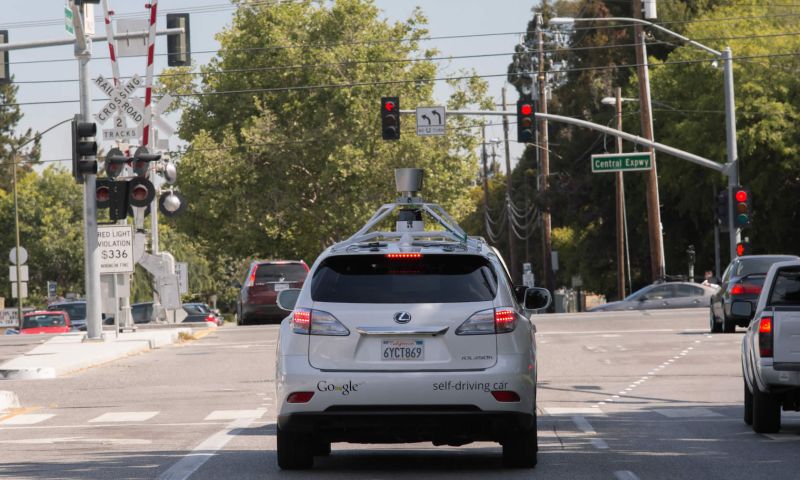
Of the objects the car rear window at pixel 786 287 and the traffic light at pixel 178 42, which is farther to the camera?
the traffic light at pixel 178 42

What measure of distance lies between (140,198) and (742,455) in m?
19.8

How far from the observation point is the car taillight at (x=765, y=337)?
45.0ft

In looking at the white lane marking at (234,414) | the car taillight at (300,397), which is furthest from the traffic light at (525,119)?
the car taillight at (300,397)

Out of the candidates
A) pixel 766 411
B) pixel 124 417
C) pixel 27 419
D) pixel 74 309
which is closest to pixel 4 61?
pixel 27 419

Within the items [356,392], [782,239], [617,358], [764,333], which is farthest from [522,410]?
[782,239]

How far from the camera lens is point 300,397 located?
11.1 m

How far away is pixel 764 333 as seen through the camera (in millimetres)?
13781

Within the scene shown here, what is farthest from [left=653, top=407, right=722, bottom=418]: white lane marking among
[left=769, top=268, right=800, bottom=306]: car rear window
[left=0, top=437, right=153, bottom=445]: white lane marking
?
[left=0, top=437, right=153, bottom=445]: white lane marking

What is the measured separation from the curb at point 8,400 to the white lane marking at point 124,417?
1672 millimetres

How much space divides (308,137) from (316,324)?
59.2 m

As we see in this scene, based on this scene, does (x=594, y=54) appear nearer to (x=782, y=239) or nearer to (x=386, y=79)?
(x=386, y=79)

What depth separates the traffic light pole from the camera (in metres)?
A: 31.0

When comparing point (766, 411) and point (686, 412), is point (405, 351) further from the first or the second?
point (686, 412)

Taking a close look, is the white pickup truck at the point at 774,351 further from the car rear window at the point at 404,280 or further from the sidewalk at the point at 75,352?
the sidewalk at the point at 75,352
